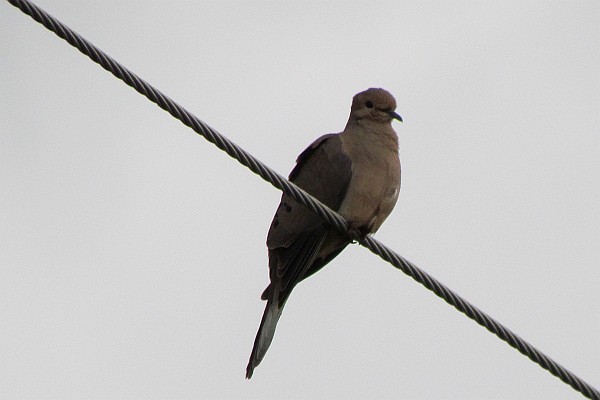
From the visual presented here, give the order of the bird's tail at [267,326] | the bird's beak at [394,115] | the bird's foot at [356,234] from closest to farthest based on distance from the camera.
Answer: the bird's foot at [356,234], the bird's tail at [267,326], the bird's beak at [394,115]

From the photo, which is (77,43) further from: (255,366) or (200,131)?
(255,366)

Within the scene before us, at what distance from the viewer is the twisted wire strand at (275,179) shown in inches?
169

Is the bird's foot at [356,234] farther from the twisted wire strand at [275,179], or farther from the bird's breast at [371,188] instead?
the twisted wire strand at [275,179]

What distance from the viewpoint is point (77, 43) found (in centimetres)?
432

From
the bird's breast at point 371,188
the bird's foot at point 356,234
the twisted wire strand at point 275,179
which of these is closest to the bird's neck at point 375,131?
the bird's breast at point 371,188

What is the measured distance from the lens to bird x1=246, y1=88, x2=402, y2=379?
647cm

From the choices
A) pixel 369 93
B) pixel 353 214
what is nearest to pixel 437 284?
pixel 353 214

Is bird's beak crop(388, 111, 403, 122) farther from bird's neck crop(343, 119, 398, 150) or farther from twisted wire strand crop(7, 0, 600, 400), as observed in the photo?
twisted wire strand crop(7, 0, 600, 400)

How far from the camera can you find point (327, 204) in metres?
6.65

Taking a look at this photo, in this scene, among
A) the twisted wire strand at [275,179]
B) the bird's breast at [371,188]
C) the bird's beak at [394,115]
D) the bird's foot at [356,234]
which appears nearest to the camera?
the twisted wire strand at [275,179]

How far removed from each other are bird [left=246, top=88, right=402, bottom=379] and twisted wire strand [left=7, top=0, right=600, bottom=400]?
1012mm

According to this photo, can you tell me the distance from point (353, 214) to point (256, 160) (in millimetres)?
1761

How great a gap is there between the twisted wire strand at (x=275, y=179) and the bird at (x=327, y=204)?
1012 millimetres

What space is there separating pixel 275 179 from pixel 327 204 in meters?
1.86
